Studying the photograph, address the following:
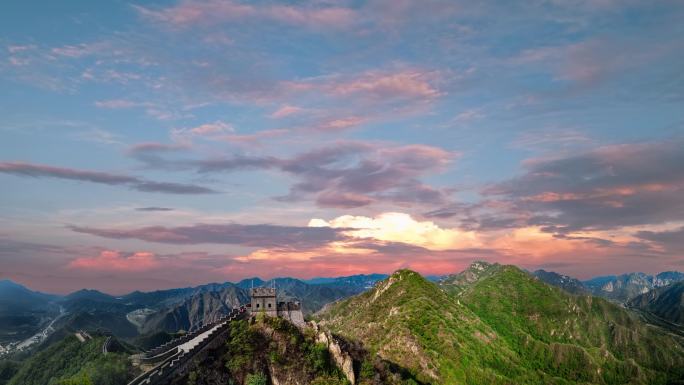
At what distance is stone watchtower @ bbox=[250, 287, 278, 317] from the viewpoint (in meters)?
138

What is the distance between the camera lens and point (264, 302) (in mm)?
139250

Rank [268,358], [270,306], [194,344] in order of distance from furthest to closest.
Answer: [270,306] → [268,358] → [194,344]

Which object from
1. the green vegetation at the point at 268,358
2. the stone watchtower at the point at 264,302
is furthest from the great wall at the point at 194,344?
the green vegetation at the point at 268,358

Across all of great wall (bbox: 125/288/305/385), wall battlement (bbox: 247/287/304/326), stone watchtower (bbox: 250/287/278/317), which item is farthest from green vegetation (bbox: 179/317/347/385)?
stone watchtower (bbox: 250/287/278/317)

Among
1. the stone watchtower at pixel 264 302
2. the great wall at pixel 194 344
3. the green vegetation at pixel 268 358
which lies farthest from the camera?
the stone watchtower at pixel 264 302

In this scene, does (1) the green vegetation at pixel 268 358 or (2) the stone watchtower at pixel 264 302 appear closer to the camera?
(1) the green vegetation at pixel 268 358

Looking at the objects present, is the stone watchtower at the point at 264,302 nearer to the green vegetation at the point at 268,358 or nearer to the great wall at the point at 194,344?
the great wall at the point at 194,344

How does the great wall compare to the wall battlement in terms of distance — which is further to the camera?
the wall battlement

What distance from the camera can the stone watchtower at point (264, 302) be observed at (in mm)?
138500

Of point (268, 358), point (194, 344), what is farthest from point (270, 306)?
point (194, 344)

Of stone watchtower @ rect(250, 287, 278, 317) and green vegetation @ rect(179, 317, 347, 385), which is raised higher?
stone watchtower @ rect(250, 287, 278, 317)

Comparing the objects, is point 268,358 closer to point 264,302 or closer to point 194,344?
point 194,344

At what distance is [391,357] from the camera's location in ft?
607

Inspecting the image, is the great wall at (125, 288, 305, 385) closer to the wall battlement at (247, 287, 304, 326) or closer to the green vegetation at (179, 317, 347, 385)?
the wall battlement at (247, 287, 304, 326)
